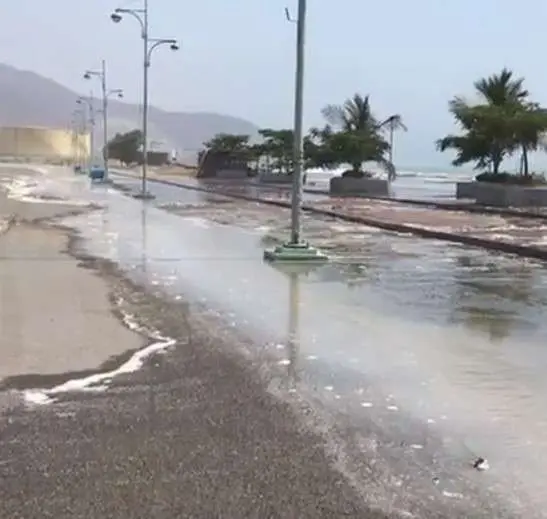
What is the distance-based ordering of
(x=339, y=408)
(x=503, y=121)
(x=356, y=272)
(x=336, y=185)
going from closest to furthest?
1. (x=339, y=408)
2. (x=356, y=272)
3. (x=503, y=121)
4. (x=336, y=185)

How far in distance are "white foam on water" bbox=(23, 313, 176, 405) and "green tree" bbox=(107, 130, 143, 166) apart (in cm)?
13435

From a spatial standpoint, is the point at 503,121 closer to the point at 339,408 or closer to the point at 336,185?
the point at 336,185

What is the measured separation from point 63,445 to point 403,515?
2.01m

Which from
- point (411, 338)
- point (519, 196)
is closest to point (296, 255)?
point (411, 338)

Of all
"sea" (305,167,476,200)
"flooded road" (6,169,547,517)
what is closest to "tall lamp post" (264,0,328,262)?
"flooded road" (6,169,547,517)

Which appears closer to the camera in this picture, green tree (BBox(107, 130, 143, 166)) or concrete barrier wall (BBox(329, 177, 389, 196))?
concrete barrier wall (BBox(329, 177, 389, 196))

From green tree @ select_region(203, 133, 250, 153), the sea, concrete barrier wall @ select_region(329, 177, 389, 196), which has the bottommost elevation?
the sea

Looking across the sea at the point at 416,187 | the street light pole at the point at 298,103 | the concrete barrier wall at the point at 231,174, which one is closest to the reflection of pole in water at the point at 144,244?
the street light pole at the point at 298,103

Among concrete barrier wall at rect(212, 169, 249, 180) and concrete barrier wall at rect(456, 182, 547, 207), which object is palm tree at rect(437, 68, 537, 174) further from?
concrete barrier wall at rect(212, 169, 249, 180)

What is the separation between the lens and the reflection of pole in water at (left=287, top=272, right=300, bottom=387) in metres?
7.68

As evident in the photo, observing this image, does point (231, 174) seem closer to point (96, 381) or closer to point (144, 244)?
point (144, 244)

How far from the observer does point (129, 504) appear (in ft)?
15.3

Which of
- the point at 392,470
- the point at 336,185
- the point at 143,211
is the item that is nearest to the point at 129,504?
the point at 392,470

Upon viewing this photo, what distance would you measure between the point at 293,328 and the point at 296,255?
671 centimetres
